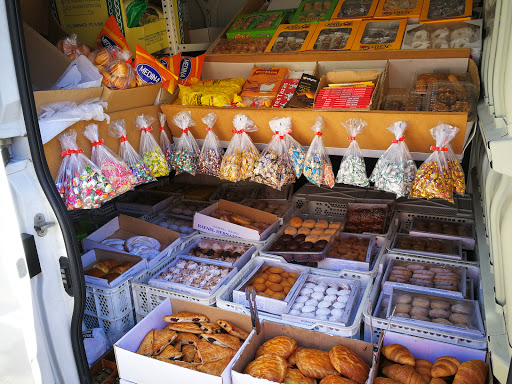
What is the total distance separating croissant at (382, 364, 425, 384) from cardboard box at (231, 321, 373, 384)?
0.14m

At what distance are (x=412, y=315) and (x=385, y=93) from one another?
1.42 meters

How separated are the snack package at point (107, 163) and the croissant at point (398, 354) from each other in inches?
65.8

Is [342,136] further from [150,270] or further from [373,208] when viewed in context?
[150,270]

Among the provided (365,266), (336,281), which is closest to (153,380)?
(336,281)

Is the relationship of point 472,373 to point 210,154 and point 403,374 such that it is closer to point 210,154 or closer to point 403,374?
point 403,374

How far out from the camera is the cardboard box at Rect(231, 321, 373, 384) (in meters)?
2.07

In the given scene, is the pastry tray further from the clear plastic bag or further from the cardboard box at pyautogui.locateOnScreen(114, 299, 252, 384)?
the clear plastic bag

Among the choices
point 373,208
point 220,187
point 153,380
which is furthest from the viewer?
point 220,187

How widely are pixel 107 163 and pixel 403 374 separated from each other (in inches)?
74.4

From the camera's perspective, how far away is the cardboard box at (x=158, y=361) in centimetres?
204

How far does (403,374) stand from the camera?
6.48 ft

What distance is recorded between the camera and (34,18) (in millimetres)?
3113

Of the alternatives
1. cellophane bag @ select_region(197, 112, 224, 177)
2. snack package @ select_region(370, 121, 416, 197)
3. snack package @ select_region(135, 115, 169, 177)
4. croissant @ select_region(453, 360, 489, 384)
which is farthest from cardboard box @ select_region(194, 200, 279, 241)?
croissant @ select_region(453, 360, 489, 384)

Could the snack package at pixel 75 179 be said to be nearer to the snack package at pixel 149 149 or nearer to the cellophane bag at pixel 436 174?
the snack package at pixel 149 149
